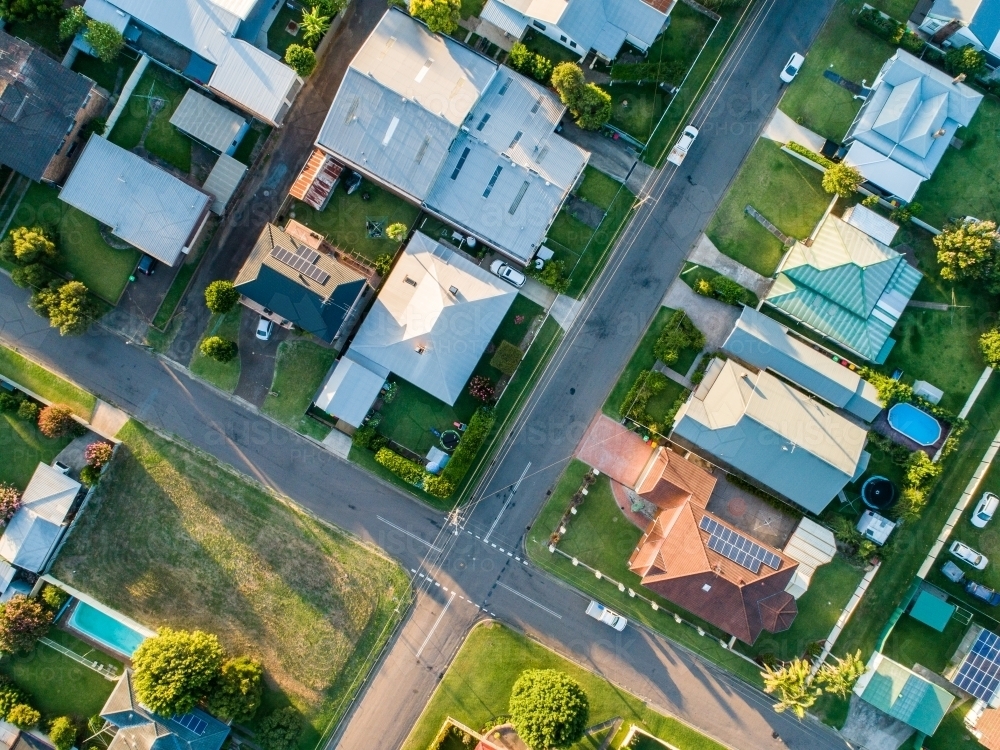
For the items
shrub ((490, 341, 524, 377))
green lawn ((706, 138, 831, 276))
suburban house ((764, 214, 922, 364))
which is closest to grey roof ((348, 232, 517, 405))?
shrub ((490, 341, 524, 377))

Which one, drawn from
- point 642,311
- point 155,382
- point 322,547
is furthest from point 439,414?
point 155,382

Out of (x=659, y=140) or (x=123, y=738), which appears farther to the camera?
(x=659, y=140)

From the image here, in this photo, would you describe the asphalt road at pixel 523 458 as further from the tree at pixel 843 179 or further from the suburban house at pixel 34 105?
the suburban house at pixel 34 105

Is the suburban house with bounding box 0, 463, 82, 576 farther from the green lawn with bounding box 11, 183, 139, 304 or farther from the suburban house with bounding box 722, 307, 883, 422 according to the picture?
the suburban house with bounding box 722, 307, 883, 422

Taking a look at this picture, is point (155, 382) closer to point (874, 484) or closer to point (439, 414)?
point (439, 414)

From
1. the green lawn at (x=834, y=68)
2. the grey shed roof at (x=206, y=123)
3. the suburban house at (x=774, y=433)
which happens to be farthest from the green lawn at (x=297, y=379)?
the green lawn at (x=834, y=68)

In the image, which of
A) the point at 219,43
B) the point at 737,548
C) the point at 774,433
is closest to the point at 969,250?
the point at 774,433

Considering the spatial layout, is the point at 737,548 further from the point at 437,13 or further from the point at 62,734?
the point at 62,734
